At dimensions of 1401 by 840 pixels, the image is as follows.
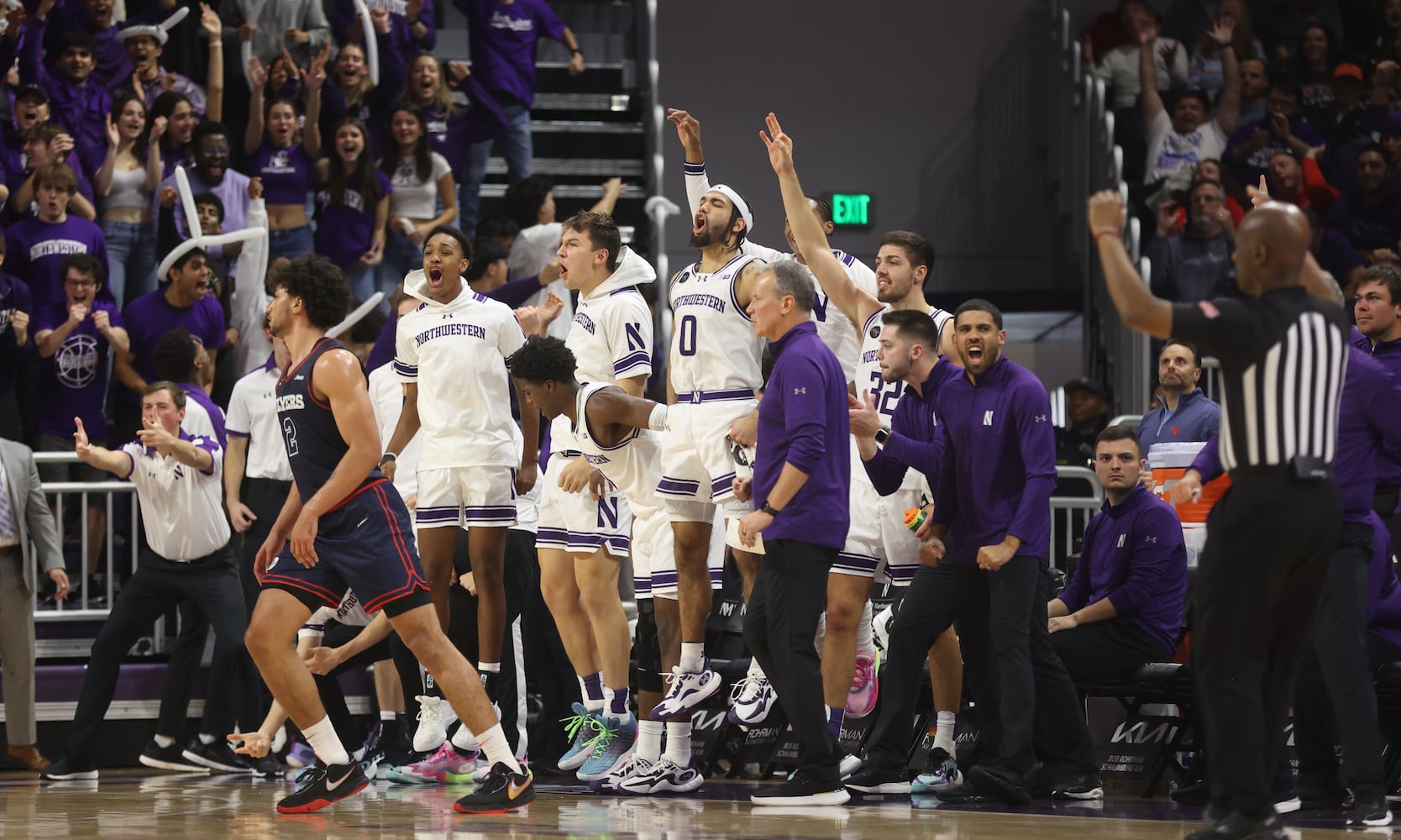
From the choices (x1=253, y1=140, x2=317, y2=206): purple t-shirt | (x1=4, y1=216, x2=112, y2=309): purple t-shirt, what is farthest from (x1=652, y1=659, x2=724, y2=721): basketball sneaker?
(x1=253, y1=140, x2=317, y2=206): purple t-shirt

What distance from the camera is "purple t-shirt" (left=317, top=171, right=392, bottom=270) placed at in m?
11.6

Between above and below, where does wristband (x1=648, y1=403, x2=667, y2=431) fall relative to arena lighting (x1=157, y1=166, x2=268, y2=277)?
below

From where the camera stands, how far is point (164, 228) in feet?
35.9

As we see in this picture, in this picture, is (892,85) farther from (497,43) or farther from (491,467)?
(491,467)

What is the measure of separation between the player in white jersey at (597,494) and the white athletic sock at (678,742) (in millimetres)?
484

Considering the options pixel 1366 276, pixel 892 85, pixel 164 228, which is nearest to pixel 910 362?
pixel 1366 276

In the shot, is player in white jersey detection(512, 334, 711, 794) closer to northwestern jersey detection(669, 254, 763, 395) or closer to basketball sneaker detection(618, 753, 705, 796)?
basketball sneaker detection(618, 753, 705, 796)

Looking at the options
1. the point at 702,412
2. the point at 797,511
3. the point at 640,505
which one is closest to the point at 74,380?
the point at 640,505

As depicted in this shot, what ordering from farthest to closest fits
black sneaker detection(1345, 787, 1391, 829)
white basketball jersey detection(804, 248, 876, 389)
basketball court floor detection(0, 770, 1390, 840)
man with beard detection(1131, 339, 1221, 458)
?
man with beard detection(1131, 339, 1221, 458)
white basketball jersey detection(804, 248, 876, 389)
black sneaker detection(1345, 787, 1391, 829)
basketball court floor detection(0, 770, 1390, 840)

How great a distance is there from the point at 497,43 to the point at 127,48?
2951 millimetres

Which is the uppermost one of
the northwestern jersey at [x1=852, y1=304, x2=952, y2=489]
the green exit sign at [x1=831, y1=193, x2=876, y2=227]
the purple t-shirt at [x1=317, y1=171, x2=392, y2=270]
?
the green exit sign at [x1=831, y1=193, x2=876, y2=227]

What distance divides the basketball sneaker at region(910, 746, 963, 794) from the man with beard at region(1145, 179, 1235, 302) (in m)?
6.33

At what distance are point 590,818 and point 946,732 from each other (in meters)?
1.76

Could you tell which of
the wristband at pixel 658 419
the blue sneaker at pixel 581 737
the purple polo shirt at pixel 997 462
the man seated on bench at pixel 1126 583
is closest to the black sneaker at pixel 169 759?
the blue sneaker at pixel 581 737
